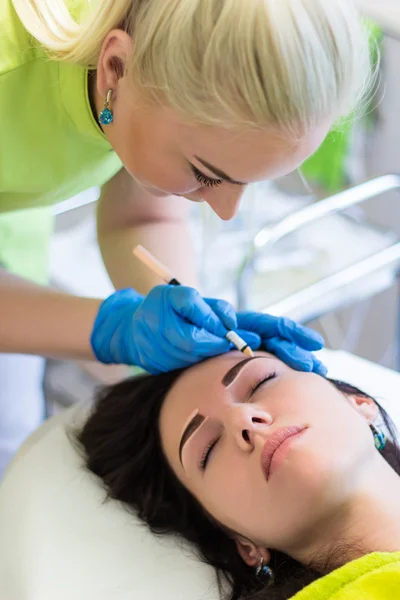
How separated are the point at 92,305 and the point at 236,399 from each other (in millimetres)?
318

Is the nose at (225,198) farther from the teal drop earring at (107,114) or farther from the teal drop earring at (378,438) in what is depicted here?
the teal drop earring at (378,438)

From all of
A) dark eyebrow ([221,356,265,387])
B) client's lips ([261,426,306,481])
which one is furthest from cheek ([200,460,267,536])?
dark eyebrow ([221,356,265,387])

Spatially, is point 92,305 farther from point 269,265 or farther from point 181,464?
point 269,265

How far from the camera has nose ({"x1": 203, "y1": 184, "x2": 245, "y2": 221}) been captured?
3.54 ft

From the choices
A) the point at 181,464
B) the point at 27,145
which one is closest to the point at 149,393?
the point at 181,464

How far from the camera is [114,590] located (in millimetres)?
1154

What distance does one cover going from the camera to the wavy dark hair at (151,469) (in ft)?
4.11

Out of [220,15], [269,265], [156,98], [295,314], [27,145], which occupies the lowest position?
[269,265]

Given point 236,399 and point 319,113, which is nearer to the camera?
point 319,113

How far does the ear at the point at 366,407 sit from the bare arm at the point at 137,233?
0.43m

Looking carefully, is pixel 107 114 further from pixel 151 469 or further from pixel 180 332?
pixel 151 469

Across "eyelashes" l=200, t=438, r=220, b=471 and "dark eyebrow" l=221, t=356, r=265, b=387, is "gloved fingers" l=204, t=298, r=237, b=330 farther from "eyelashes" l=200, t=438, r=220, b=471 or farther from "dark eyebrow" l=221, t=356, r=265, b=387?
"eyelashes" l=200, t=438, r=220, b=471

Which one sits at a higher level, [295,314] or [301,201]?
[295,314]

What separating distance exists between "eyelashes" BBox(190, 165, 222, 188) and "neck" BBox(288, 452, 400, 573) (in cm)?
48
